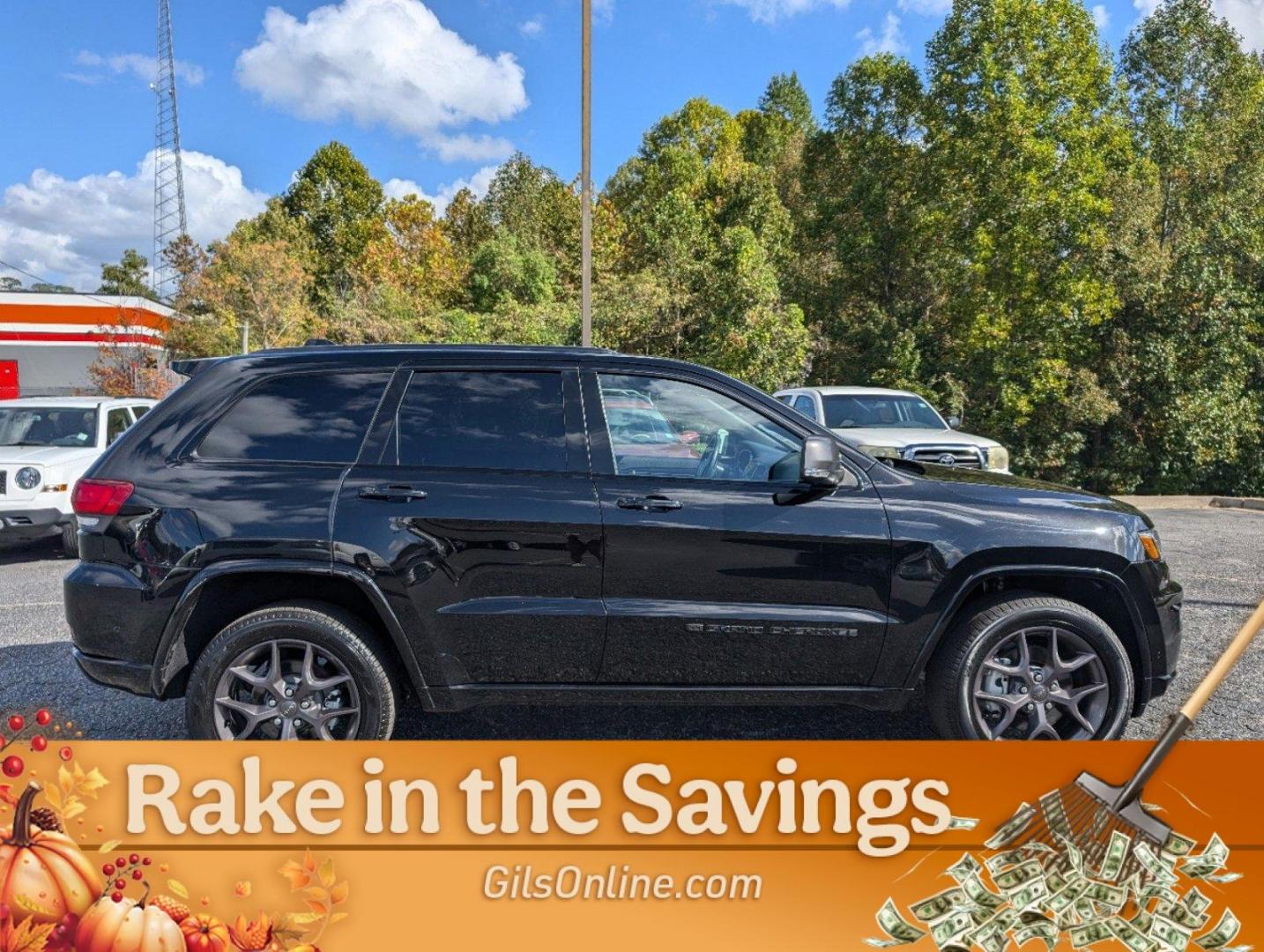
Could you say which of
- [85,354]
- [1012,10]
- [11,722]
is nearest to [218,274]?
[85,354]

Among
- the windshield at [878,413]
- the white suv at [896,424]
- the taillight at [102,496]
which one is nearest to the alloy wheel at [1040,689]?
the taillight at [102,496]

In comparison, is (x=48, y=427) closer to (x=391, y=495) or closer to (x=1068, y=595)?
(x=391, y=495)

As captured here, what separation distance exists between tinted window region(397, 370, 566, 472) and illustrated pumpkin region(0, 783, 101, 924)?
1.62 meters

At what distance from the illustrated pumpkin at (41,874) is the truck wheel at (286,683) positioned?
0.62 metres

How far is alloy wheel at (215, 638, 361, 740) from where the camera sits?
129 inches

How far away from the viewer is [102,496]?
11.1 ft

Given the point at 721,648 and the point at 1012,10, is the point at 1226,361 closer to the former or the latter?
the point at 1012,10

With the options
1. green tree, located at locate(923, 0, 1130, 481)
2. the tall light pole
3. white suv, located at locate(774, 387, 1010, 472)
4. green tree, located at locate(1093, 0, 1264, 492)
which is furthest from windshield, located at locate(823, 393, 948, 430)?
green tree, located at locate(1093, 0, 1264, 492)

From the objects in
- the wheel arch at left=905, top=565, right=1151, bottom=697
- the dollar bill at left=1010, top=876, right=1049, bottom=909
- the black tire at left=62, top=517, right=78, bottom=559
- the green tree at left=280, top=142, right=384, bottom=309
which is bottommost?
the dollar bill at left=1010, top=876, right=1049, bottom=909

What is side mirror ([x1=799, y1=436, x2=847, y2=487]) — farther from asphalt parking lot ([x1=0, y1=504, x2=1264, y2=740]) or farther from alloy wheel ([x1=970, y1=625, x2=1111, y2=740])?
asphalt parking lot ([x1=0, y1=504, x2=1264, y2=740])

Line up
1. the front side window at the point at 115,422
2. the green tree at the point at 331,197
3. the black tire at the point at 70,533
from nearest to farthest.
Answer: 1. the black tire at the point at 70,533
2. the front side window at the point at 115,422
3. the green tree at the point at 331,197

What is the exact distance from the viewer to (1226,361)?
1897cm

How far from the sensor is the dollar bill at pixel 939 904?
2584 mm

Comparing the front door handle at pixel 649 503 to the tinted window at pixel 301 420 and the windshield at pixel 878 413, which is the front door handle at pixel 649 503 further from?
the windshield at pixel 878 413
